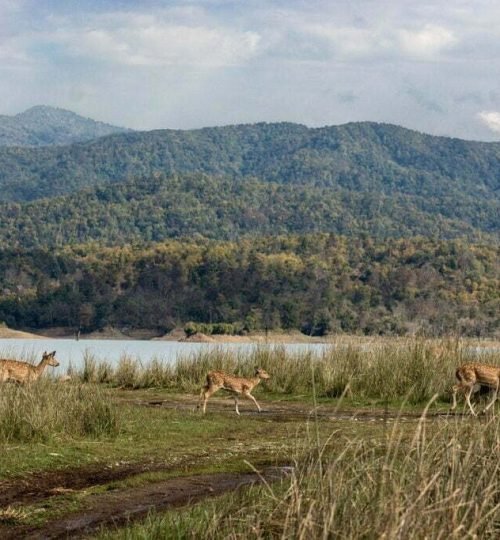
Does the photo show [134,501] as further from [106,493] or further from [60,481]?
[60,481]

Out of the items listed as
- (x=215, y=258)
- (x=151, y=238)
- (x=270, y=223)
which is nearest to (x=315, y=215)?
(x=270, y=223)

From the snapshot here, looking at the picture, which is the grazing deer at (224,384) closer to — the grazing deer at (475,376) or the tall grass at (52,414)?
the tall grass at (52,414)

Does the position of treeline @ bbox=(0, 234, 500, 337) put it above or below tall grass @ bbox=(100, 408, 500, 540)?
below

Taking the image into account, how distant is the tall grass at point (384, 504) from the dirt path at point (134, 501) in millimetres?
590

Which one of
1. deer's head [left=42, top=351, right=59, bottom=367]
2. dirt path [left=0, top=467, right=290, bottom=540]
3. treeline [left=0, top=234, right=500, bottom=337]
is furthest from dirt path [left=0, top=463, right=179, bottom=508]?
treeline [left=0, top=234, right=500, bottom=337]

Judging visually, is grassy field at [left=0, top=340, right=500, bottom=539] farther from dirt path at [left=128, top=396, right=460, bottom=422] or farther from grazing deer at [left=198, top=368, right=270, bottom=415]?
grazing deer at [left=198, top=368, right=270, bottom=415]

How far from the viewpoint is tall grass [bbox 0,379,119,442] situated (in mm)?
12070

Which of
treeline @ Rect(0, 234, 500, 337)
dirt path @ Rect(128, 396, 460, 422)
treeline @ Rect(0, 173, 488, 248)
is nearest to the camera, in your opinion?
dirt path @ Rect(128, 396, 460, 422)

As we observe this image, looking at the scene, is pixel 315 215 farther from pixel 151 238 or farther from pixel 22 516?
pixel 22 516

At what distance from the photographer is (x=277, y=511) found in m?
6.80

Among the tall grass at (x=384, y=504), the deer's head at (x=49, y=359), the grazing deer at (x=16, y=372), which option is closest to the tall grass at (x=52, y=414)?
the grazing deer at (x=16, y=372)

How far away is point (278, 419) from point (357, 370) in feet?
14.0

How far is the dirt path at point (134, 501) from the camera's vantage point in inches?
326

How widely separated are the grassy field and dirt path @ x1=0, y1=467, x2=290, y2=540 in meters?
0.04
